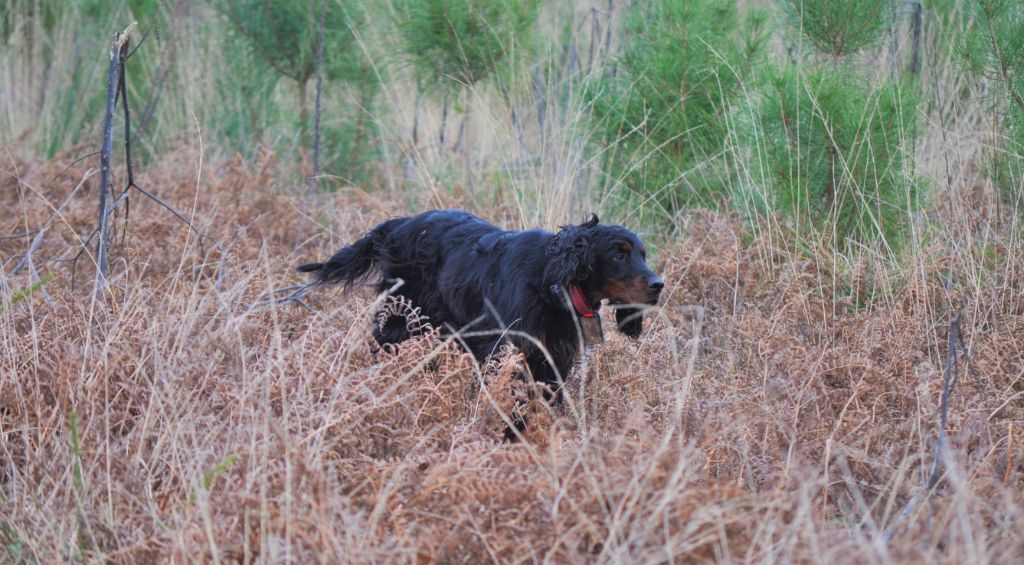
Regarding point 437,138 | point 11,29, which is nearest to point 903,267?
point 437,138

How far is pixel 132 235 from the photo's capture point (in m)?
5.31

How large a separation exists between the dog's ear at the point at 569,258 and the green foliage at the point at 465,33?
8.37 feet

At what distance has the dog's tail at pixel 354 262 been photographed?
4.78 metres

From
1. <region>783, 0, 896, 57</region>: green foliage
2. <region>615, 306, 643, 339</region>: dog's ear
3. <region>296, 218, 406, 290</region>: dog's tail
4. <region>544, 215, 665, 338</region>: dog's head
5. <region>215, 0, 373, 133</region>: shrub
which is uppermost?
<region>783, 0, 896, 57</region>: green foliage

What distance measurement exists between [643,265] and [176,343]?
69.0 inches

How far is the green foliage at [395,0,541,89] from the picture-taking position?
6.44 meters

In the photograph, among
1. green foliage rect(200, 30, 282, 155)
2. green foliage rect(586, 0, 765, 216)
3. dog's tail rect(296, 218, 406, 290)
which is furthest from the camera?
green foliage rect(200, 30, 282, 155)

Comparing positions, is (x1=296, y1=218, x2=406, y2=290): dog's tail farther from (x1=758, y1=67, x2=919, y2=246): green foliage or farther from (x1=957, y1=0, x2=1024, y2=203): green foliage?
(x1=957, y1=0, x2=1024, y2=203): green foliage

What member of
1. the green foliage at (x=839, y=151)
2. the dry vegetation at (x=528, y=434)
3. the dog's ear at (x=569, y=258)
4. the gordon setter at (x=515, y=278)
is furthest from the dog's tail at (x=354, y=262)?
the green foliage at (x=839, y=151)

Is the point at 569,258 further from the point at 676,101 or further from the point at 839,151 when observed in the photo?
the point at 676,101

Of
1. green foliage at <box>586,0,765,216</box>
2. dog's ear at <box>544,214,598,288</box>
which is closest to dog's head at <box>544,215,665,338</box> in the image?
dog's ear at <box>544,214,598,288</box>

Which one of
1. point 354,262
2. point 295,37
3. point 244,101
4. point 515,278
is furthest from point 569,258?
point 244,101

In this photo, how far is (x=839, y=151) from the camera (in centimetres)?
493

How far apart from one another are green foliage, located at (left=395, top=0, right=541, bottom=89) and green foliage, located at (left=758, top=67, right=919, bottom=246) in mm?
1782
